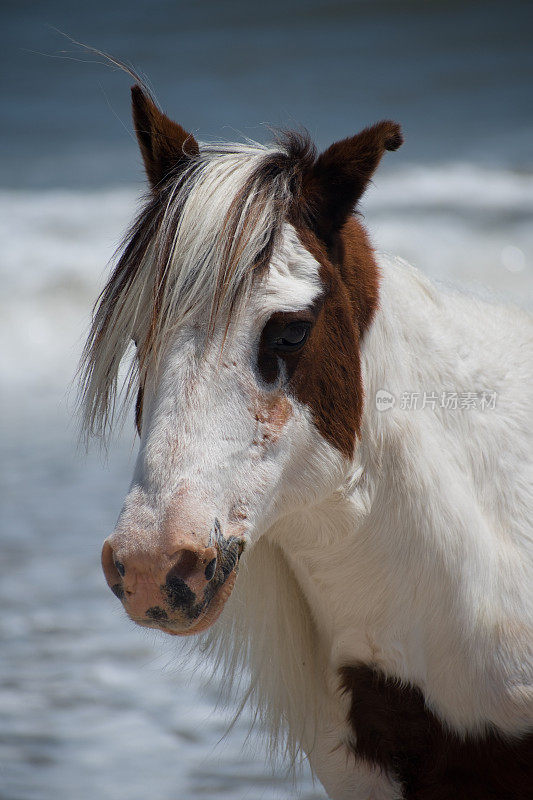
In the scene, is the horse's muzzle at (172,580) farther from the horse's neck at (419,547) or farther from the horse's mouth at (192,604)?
the horse's neck at (419,547)

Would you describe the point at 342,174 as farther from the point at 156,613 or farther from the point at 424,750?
the point at 424,750

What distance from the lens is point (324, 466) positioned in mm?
1282

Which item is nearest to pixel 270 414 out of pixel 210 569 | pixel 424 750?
pixel 210 569

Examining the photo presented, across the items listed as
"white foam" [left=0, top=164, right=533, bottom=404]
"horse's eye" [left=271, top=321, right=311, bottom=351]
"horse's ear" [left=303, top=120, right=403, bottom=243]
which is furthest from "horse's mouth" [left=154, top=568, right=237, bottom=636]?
"white foam" [left=0, top=164, right=533, bottom=404]

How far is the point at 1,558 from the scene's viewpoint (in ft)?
13.1

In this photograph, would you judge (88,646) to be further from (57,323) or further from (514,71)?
(514,71)

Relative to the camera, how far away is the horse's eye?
119cm

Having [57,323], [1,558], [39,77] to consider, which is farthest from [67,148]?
[1,558]

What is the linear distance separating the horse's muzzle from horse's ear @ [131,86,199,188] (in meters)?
0.64

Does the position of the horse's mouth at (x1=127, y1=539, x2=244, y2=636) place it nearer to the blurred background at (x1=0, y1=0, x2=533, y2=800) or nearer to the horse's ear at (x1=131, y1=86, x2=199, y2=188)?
the horse's ear at (x1=131, y1=86, x2=199, y2=188)

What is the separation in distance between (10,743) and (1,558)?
142cm

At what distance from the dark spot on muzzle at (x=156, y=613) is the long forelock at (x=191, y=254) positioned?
1.18ft

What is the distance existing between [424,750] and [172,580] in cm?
65

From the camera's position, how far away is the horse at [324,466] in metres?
1.13
